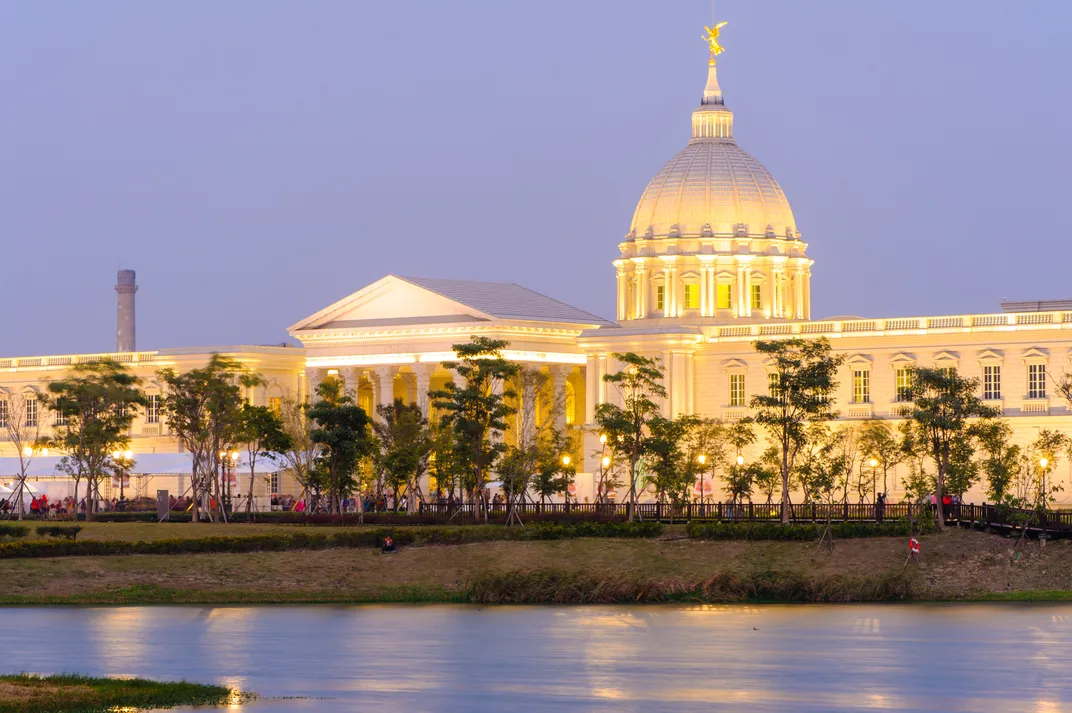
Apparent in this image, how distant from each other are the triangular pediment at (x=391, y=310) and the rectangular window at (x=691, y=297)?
13.1 m

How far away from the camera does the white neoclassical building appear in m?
104

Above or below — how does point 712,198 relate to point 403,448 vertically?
above

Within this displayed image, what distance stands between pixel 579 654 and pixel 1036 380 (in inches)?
2422

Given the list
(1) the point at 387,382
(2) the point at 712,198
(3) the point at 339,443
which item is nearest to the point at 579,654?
(3) the point at 339,443

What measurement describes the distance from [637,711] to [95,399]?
5903 cm

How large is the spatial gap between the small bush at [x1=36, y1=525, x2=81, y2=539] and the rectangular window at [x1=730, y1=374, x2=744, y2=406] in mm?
45221

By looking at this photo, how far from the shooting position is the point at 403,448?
8962 cm

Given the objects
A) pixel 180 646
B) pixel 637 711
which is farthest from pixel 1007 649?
Answer: pixel 180 646

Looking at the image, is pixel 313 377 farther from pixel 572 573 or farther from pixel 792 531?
pixel 572 573

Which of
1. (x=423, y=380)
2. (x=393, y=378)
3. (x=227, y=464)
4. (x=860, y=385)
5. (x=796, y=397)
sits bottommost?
(x=227, y=464)

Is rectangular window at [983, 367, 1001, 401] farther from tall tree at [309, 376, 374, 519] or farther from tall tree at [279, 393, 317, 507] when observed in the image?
tall tree at [279, 393, 317, 507]

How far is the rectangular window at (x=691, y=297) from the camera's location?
120 meters

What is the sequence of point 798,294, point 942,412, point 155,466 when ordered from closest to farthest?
point 942,412, point 155,466, point 798,294

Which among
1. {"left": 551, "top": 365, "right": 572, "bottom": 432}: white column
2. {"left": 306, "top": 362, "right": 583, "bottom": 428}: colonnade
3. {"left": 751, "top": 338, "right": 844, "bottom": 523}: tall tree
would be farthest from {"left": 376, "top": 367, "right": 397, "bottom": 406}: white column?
{"left": 751, "top": 338, "right": 844, "bottom": 523}: tall tree
